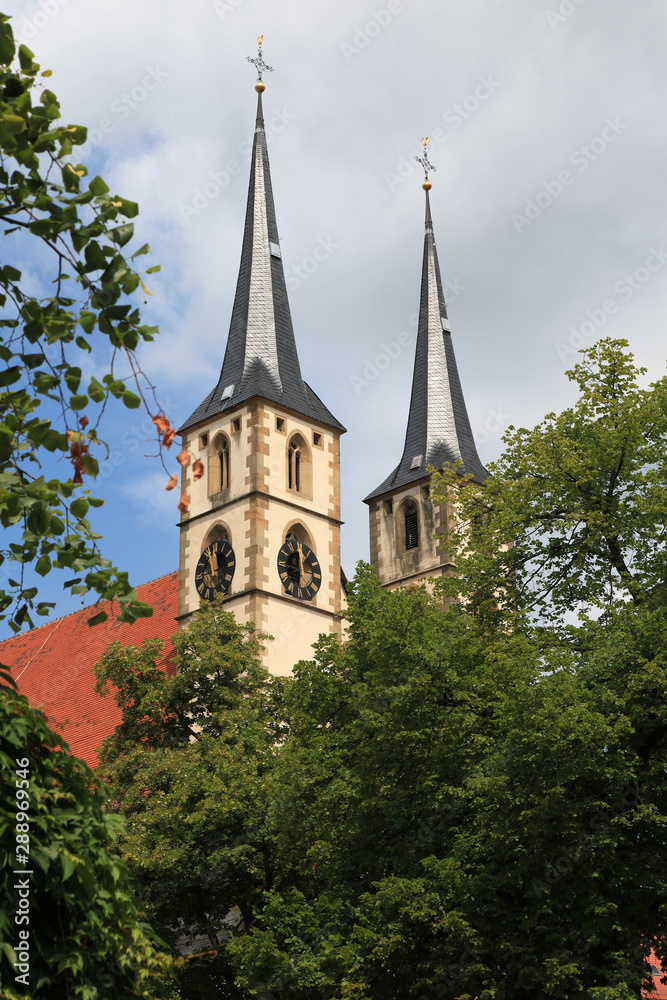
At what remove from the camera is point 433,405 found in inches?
1758

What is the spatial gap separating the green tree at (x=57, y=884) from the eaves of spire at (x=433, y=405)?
35234mm

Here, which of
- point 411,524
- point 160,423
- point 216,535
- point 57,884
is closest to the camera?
point 160,423

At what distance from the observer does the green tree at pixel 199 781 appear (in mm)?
20766

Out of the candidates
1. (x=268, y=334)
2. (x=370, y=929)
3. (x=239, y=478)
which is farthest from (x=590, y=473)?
(x=268, y=334)

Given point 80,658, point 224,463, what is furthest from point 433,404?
point 80,658

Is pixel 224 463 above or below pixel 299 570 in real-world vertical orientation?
above

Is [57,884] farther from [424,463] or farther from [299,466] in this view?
[424,463]

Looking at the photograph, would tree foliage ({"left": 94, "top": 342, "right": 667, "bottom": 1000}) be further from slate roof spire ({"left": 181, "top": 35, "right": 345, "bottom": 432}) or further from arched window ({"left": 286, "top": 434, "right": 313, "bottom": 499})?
slate roof spire ({"left": 181, "top": 35, "right": 345, "bottom": 432})

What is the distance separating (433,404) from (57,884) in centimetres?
3970

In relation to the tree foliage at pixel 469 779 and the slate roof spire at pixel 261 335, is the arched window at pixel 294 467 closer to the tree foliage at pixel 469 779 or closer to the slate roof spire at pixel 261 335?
the slate roof spire at pixel 261 335

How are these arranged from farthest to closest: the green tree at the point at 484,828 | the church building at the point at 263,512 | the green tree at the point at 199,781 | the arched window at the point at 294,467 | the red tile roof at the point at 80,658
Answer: the arched window at the point at 294,467, the red tile roof at the point at 80,658, the church building at the point at 263,512, the green tree at the point at 199,781, the green tree at the point at 484,828

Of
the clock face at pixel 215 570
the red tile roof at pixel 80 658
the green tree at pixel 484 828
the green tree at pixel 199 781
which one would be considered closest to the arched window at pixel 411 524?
the red tile roof at pixel 80 658

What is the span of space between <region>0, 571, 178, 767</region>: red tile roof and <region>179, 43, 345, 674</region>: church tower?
2.56m

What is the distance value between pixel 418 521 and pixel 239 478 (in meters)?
8.03
